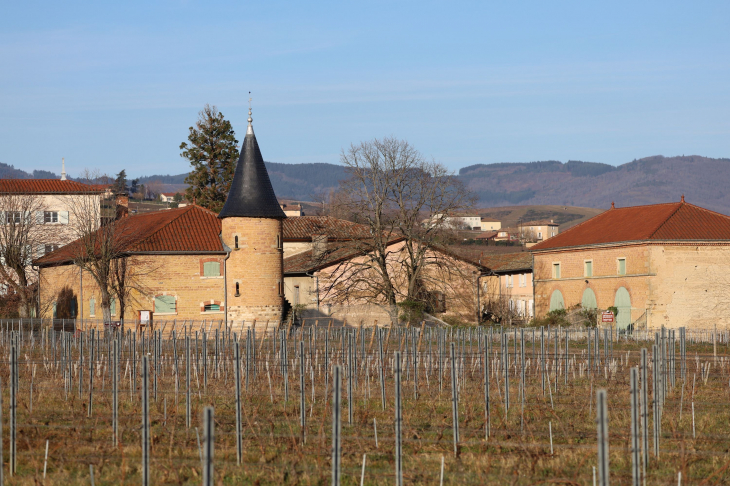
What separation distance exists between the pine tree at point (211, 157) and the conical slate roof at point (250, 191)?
18.7 metres

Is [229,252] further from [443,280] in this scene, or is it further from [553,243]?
[553,243]

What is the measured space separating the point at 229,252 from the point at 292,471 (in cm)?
3200

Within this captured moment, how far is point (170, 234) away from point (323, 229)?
37.3ft

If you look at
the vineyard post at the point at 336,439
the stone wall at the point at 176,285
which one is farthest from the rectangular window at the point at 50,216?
the vineyard post at the point at 336,439

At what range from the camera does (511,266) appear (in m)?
56.2

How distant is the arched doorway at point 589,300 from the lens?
4622 cm

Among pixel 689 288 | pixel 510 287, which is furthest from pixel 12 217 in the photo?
pixel 689 288

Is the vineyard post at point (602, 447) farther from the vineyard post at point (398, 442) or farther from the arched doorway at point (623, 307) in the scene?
the arched doorway at point (623, 307)

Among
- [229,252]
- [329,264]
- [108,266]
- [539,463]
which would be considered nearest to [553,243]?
[329,264]

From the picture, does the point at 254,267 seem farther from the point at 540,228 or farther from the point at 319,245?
the point at 540,228

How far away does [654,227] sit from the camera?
1731 inches

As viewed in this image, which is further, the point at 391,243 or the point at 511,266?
the point at 511,266

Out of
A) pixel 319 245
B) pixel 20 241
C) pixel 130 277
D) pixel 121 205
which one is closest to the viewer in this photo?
pixel 130 277

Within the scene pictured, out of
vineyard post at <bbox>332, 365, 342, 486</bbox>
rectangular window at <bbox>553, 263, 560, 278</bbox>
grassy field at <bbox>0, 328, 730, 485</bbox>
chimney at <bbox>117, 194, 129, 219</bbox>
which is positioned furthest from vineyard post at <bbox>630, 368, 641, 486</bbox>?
chimney at <bbox>117, 194, 129, 219</bbox>
